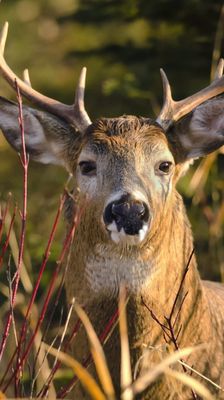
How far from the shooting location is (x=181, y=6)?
1205cm

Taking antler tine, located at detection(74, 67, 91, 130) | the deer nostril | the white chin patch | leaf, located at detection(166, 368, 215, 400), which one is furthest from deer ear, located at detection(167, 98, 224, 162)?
leaf, located at detection(166, 368, 215, 400)

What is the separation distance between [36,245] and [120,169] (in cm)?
318

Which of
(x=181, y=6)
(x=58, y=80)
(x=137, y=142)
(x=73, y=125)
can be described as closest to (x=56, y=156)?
(x=73, y=125)

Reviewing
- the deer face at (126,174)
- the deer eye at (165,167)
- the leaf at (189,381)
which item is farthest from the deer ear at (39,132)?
the leaf at (189,381)

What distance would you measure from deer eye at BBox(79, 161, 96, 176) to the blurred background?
2365mm

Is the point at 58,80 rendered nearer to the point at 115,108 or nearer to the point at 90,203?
the point at 115,108

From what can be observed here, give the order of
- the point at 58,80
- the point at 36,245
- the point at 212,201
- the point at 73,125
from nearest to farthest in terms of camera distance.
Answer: the point at 73,125 < the point at 36,245 < the point at 212,201 < the point at 58,80

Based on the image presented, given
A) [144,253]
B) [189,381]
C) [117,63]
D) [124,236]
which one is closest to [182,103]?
[144,253]

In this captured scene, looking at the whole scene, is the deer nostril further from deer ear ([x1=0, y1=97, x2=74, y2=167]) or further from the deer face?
deer ear ([x1=0, y1=97, x2=74, y2=167])

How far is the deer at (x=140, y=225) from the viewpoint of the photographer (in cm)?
651

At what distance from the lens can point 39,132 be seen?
7.45 metres

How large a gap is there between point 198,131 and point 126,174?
2.74 ft

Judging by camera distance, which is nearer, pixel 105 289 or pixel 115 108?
pixel 105 289

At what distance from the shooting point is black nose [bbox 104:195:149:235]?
609 centimetres
